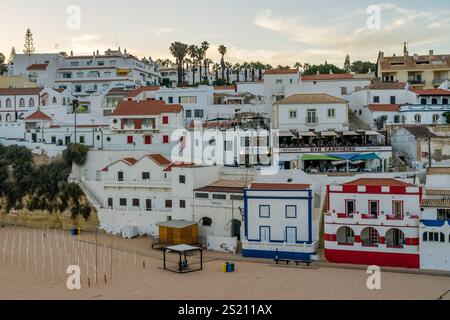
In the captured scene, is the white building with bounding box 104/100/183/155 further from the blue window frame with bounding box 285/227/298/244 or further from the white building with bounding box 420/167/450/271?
the white building with bounding box 420/167/450/271

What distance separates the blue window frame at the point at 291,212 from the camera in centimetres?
3462

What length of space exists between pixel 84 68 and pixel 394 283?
5793cm

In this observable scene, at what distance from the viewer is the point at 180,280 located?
3019cm

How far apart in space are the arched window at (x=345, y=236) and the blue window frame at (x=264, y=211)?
4422 millimetres

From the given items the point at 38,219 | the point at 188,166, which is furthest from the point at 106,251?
the point at 38,219

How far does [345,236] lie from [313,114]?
16.7 metres

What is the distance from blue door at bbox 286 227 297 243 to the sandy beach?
2078 mm

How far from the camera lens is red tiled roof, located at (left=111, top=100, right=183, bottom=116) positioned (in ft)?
166

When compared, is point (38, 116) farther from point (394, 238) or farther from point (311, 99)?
point (394, 238)

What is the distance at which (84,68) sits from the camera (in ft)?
251

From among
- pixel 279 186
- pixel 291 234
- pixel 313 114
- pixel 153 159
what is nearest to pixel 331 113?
pixel 313 114

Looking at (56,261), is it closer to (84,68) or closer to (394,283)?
(394,283)

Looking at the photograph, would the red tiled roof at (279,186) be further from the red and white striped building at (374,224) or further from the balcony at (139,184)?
the balcony at (139,184)

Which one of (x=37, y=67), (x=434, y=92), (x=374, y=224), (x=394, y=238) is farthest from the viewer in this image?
(x=37, y=67)
